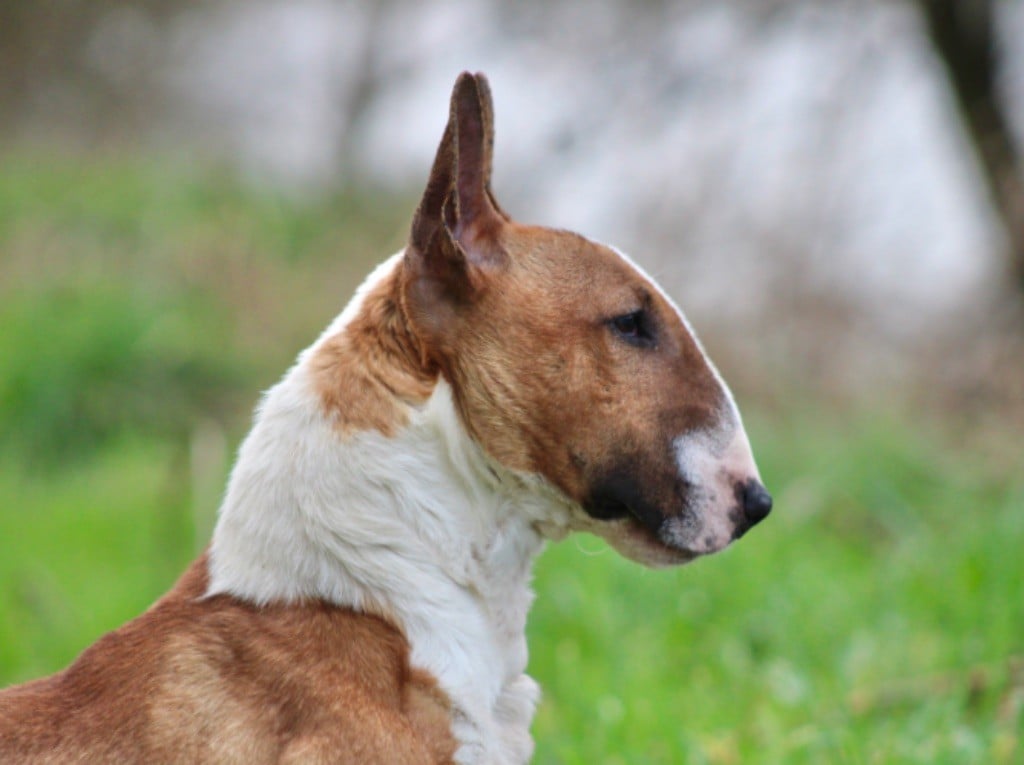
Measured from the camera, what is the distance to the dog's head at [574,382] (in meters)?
2.85

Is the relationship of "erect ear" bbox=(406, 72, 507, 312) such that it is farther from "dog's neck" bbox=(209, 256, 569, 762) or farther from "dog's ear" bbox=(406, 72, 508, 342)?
"dog's neck" bbox=(209, 256, 569, 762)

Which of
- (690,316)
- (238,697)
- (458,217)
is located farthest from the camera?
(690,316)

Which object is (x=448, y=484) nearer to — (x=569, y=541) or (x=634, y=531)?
(x=634, y=531)

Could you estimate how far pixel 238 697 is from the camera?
2598 mm

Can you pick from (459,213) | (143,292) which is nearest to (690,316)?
(143,292)

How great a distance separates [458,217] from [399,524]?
0.66 meters

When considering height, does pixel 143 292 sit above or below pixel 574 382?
below

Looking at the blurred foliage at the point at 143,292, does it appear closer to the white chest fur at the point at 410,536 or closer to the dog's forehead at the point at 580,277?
the white chest fur at the point at 410,536

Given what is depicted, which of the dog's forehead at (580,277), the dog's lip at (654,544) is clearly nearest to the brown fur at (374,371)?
the dog's forehead at (580,277)

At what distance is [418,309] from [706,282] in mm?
6672

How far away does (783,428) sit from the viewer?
27.1 ft

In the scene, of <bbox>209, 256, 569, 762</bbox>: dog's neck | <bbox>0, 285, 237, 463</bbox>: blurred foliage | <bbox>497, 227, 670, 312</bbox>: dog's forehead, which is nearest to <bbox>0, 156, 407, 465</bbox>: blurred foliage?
<bbox>0, 285, 237, 463</bbox>: blurred foliage

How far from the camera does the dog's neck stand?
2748mm

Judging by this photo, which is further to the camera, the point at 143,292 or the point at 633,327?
the point at 143,292
